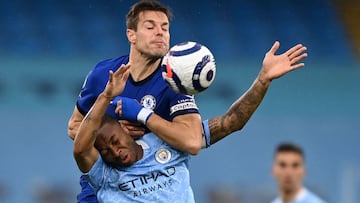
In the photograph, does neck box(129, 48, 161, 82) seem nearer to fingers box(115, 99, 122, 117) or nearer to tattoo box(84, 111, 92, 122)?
fingers box(115, 99, 122, 117)

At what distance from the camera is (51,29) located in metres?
14.7

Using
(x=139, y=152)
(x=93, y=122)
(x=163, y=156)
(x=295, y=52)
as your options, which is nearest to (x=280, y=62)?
(x=295, y=52)

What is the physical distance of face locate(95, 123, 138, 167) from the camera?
6.67m

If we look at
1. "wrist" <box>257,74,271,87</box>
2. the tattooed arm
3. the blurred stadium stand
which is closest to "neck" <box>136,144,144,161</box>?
the tattooed arm

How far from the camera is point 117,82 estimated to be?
6441 millimetres

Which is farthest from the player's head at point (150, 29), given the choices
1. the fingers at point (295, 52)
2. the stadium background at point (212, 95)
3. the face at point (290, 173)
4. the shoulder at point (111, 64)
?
the stadium background at point (212, 95)

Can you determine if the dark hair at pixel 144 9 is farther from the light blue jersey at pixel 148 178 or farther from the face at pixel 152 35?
the light blue jersey at pixel 148 178

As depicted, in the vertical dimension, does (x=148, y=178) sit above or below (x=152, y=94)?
below

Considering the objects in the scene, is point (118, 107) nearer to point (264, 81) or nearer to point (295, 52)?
point (264, 81)

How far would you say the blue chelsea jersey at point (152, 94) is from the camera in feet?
22.2

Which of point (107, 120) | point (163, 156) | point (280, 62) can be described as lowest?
point (163, 156)

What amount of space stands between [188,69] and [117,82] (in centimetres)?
45

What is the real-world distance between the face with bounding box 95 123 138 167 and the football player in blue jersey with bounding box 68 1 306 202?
75 millimetres

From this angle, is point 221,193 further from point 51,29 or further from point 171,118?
point 171,118
